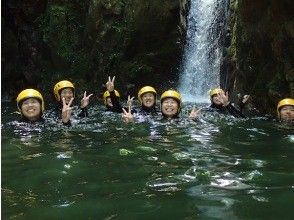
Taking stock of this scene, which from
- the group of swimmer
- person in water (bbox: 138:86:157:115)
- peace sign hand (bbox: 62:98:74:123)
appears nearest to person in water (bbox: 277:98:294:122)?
the group of swimmer

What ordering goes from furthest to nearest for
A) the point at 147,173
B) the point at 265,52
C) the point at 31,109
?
the point at 265,52 → the point at 31,109 → the point at 147,173

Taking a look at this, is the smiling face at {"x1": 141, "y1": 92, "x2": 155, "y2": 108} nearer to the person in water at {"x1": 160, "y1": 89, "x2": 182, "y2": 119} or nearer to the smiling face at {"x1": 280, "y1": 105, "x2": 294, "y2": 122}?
the person in water at {"x1": 160, "y1": 89, "x2": 182, "y2": 119}

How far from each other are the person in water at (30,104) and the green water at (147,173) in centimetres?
37

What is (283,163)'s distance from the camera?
5801 mm

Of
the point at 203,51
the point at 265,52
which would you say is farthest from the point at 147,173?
the point at 203,51

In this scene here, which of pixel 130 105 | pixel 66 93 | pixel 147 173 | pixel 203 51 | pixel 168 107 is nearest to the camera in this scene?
pixel 147 173

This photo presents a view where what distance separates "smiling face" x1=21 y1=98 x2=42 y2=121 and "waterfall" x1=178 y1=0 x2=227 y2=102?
1089 centimetres

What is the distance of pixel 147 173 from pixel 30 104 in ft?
16.3

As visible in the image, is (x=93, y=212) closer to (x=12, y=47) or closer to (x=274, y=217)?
(x=274, y=217)

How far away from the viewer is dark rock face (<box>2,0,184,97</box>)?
20.4 meters

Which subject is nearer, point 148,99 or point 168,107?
point 168,107

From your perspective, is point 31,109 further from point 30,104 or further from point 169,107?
point 169,107

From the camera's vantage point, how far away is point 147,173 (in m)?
5.25

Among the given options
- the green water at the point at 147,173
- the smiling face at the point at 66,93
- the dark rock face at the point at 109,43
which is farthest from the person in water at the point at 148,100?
the dark rock face at the point at 109,43
